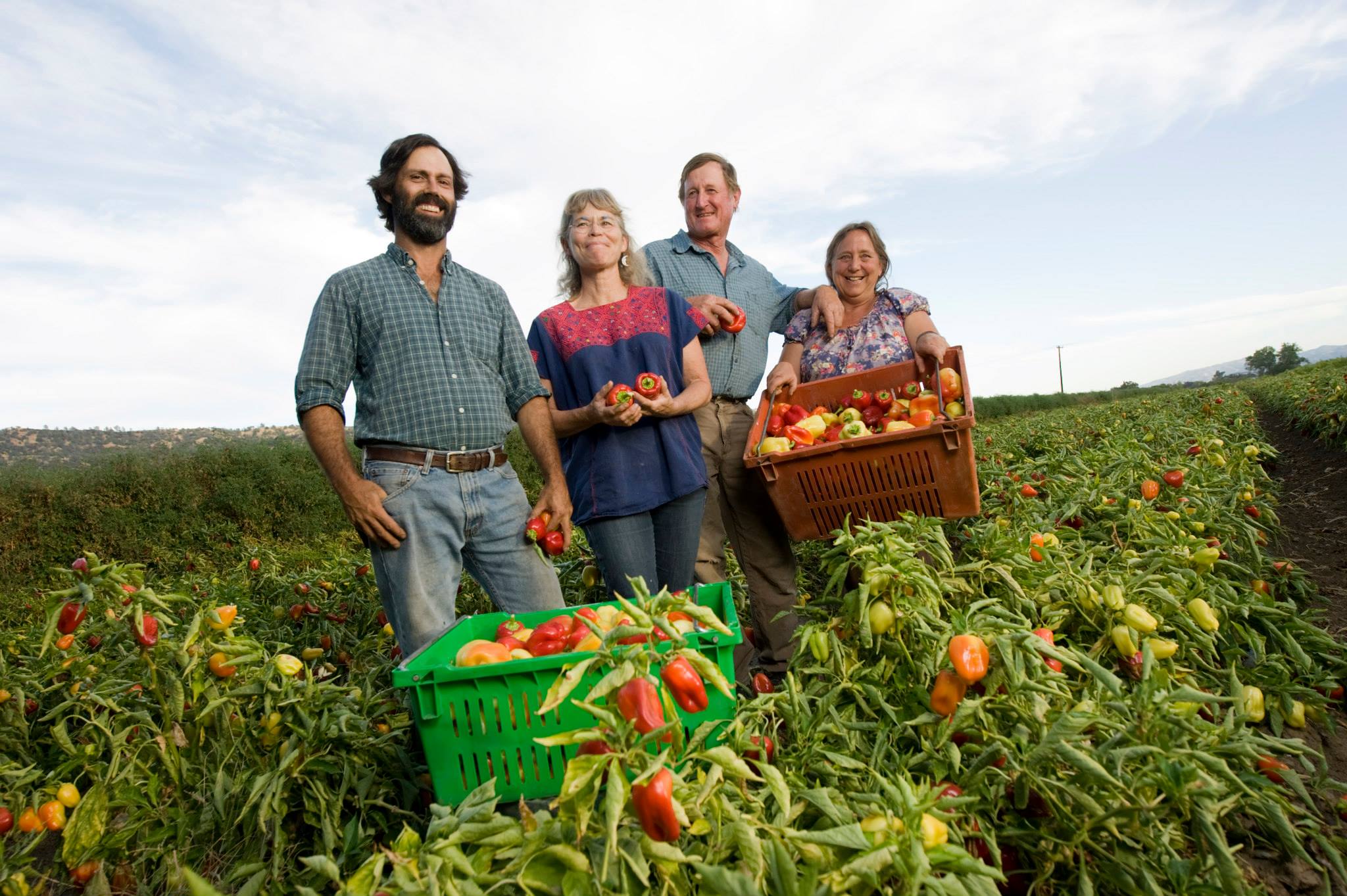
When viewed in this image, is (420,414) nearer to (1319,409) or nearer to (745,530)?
(745,530)

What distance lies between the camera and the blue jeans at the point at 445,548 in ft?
9.01

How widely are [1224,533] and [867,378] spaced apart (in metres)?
1.75

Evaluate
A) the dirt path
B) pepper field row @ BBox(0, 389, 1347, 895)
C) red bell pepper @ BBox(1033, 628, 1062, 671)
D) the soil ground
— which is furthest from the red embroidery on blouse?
the dirt path

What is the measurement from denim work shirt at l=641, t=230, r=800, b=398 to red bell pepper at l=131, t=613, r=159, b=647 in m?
2.24

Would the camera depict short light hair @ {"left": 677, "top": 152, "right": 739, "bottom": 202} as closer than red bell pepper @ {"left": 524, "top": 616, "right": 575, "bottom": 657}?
No

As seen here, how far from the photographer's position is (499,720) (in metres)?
1.76

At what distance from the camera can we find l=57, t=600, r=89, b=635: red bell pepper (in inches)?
76.4

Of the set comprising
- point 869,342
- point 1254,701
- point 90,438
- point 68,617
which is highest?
point 90,438

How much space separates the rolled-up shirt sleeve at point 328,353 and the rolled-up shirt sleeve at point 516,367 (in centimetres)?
57

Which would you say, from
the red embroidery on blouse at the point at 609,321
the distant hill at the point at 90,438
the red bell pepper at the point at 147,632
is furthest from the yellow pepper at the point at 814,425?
the distant hill at the point at 90,438

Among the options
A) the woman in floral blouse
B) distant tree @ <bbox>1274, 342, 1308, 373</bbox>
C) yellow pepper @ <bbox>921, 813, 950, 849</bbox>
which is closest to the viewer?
yellow pepper @ <bbox>921, 813, 950, 849</bbox>

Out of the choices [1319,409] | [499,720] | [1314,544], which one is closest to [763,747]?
[499,720]

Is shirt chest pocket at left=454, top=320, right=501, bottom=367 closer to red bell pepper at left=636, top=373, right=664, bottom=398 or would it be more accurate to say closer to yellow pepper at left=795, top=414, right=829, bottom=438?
red bell pepper at left=636, top=373, right=664, bottom=398

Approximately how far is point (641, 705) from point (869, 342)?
264cm
